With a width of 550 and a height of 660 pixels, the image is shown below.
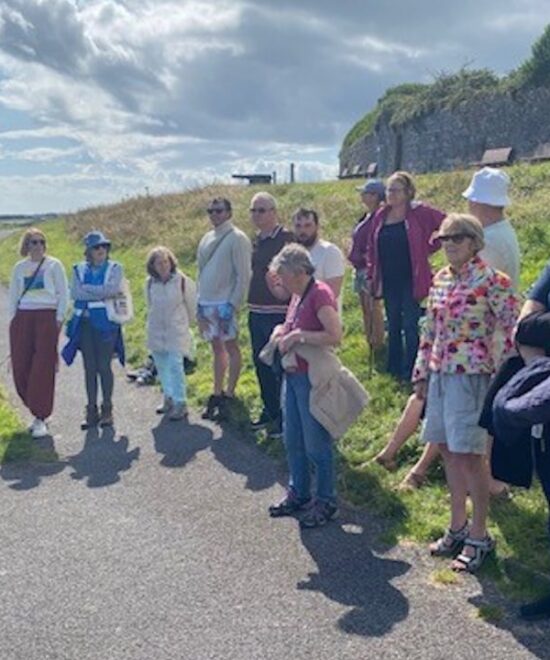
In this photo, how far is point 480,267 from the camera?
5066 mm

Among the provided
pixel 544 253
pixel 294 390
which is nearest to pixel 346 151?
pixel 544 253

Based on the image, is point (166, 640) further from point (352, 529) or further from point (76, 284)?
point (76, 284)

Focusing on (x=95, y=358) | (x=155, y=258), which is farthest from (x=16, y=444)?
(x=155, y=258)

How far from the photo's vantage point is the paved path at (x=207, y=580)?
425cm

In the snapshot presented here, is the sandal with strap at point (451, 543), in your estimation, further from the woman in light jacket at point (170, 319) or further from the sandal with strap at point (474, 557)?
the woman in light jacket at point (170, 319)

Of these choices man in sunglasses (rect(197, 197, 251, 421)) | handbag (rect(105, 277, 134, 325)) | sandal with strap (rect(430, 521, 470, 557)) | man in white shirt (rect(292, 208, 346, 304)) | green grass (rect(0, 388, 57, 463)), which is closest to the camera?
sandal with strap (rect(430, 521, 470, 557))

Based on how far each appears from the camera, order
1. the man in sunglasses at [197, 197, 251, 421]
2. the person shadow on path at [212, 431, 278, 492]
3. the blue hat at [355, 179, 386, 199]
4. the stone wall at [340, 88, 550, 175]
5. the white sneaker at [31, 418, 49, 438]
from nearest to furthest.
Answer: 1. the person shadow on path at [212, 431, 278, 492]
2. the man in sunglasses at [197, 197, 251, 421]
3. the white sneaker at [31, 418, 49, 438]
4. the blue hat at [355, 179, 386, 199]
5. the stone wall at [340, 88, 550, 175]

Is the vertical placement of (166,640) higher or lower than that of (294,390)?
lower

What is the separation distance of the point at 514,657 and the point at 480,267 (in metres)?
2.11

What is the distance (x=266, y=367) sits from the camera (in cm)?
795

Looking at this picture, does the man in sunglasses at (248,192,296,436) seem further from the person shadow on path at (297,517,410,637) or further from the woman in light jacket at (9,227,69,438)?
the person shadow on path at (297,517,410,637)

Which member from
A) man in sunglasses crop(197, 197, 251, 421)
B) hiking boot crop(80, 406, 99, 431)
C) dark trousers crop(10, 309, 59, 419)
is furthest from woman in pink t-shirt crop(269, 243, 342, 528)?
dark trousers crop(10, 309, 59, 419)

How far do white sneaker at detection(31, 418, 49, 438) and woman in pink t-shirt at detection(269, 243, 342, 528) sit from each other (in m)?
3.41

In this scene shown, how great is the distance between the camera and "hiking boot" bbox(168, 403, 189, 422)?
29.0 feet
